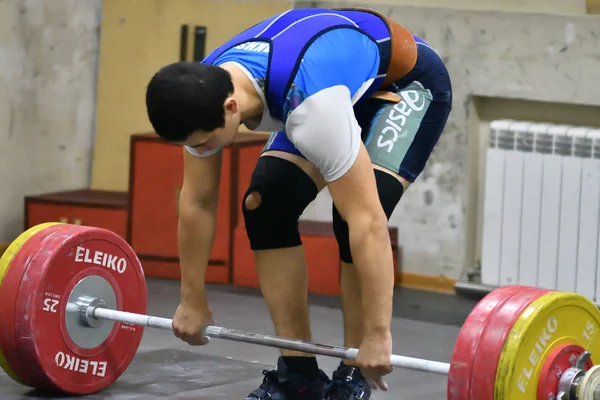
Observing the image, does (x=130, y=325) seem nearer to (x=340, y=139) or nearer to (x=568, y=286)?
(x=340, y=139)

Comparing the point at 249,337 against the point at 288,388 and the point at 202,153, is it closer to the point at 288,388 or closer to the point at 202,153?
the point at 288,388

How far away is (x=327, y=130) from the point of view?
236 centimetres

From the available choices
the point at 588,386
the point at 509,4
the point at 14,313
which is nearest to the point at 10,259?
the point at 14,313

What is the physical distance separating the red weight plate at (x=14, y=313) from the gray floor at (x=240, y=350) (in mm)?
102

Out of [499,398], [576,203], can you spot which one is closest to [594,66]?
[576,203]

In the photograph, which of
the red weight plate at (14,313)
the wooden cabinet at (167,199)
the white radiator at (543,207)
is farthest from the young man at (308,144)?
the wooden cabinet at (167,199)

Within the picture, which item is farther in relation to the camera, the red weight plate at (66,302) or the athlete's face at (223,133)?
the red weight plate at (66,302)

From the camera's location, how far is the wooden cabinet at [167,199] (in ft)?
→ 17.0

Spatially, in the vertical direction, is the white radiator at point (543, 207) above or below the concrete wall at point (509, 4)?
below

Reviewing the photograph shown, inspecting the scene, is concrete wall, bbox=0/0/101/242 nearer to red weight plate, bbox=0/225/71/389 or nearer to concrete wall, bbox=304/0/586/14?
concrete wall, bbox=304/0/586/14

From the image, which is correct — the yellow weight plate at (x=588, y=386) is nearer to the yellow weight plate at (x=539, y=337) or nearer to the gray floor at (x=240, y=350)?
the yellow weight plate at (x=539, y=337)

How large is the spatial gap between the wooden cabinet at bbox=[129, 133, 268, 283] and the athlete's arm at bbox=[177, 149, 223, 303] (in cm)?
231

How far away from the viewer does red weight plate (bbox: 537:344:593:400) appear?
8.25ft

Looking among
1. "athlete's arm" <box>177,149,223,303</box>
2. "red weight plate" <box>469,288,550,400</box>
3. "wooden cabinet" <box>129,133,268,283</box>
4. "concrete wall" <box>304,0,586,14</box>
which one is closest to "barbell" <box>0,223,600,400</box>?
"red weight plate" <box>469,288,550,400</box>
